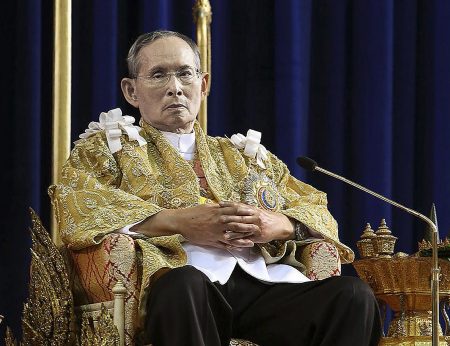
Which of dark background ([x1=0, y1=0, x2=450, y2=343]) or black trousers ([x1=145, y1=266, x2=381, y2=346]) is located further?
dark background ([x1=0, y1=0, x2=450, y2=343])

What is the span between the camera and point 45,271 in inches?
124

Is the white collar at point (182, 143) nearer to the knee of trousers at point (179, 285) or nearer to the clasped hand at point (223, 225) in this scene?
the clasped hand at point (223, 225)

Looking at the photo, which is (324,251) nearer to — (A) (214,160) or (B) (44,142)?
(A) (214,160)

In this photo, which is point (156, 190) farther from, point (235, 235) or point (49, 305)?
point (49, 305)

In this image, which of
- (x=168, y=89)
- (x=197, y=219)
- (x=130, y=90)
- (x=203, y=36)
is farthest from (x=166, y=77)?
(x=203, y=36)

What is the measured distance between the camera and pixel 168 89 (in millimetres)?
3576

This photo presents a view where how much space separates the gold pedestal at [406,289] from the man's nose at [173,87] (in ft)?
2.62

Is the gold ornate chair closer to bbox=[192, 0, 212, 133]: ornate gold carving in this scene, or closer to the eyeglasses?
the eyeglasses

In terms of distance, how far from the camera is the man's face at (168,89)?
11.8 ft

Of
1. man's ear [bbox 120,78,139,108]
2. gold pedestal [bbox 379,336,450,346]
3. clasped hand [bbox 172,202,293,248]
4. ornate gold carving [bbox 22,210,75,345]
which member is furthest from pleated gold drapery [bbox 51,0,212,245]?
gold pedestal [bbox 379,336,450,346]

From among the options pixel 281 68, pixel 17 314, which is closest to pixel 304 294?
pixel 17 314

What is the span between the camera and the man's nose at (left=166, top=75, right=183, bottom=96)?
11.7 ft

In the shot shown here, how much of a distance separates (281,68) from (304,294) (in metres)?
1.59

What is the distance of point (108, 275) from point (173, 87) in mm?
769
